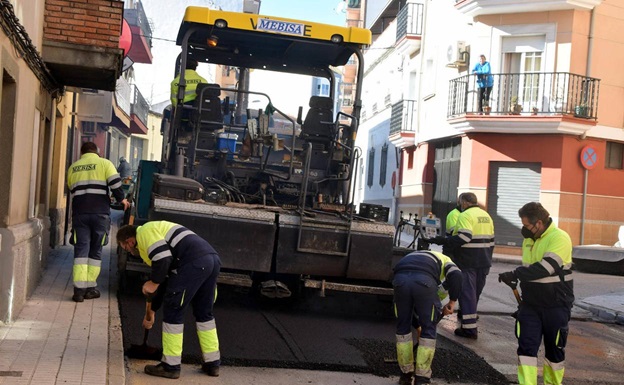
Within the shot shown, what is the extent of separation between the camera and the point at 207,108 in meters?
9.63

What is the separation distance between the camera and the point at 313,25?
9867mm

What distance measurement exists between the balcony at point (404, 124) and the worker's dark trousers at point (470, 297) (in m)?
20.1

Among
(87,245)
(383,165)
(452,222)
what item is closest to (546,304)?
(452,222)

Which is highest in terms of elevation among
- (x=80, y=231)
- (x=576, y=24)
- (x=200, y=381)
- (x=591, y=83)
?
(x=576, y=24)

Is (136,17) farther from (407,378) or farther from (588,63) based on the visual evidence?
(407,378)

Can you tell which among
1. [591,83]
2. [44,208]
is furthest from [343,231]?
[591,83]

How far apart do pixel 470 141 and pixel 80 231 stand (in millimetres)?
16828

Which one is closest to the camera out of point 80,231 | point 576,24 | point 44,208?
point 80,231

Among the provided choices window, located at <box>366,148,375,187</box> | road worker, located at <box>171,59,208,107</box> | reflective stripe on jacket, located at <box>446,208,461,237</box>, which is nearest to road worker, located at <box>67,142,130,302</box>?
road worker, located at <box>171,59,208,107</box>

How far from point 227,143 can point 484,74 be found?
1498cm

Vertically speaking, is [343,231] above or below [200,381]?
above

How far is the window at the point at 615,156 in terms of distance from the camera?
2384 centimetres

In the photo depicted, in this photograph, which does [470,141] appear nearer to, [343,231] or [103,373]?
[343,231]

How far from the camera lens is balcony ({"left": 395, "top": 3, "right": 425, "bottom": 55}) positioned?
97.0ft
